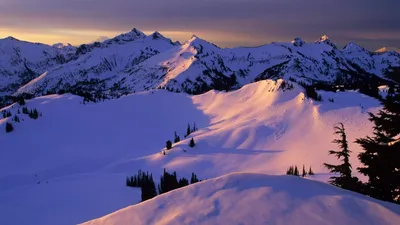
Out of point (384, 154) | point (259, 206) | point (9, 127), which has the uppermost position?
point (384, 154)

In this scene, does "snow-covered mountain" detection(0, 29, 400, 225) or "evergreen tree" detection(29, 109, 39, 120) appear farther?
"evergreen tree" detection(29, 109, 39, 120)

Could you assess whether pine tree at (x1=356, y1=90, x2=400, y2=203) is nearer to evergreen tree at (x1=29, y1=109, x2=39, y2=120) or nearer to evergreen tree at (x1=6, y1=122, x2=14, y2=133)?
evergreen tree at (x1=6, y1=122, x2=14, y2=133)

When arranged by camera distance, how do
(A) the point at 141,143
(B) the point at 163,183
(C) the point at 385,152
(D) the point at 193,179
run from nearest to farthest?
1. (C) the point at 385,152
2. (B) the point at 163,183
3. (D) the point at 193,179
4. (A) the point at 141,143

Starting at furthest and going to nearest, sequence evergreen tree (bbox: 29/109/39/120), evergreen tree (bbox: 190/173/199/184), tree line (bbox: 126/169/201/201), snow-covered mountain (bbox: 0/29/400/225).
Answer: evergreen tree (bbox: 29/109/39/120) → evergreen tree (bbox: 190/173/199/184) → tree line (bbox: 126/169/201/201) → snow-covered mountain (bbox: 0/29/400/225)

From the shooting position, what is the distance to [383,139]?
17938mm

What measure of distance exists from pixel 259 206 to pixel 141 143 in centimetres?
10014

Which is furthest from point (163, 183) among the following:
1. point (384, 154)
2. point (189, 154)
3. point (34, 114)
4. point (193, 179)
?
point (34, 114)

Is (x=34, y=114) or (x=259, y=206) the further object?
(x=34, y=114)

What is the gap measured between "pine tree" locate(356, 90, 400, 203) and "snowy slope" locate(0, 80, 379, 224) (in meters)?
28.7

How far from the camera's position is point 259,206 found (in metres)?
14.4

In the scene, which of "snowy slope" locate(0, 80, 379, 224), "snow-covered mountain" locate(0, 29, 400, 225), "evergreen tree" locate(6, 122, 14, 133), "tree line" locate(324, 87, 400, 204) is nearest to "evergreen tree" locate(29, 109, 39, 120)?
"snow-covered mountain" locate(0, 29, 400, 225)

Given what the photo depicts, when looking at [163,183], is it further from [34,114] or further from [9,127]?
[34,114]

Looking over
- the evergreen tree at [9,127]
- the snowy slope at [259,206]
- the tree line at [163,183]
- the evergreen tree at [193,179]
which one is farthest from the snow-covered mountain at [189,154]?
the tree line at [163,183]

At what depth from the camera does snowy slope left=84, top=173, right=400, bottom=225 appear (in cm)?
1364
